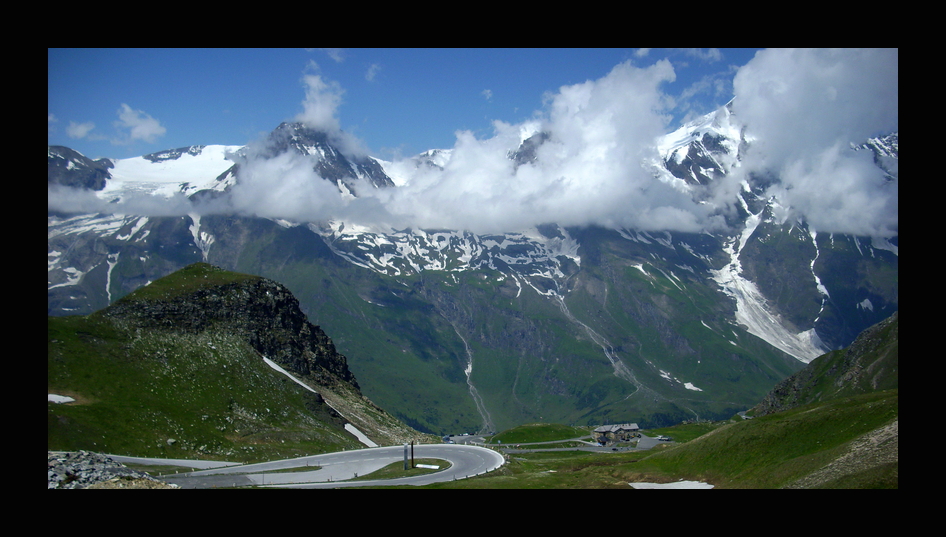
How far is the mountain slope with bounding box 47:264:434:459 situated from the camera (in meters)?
83.3

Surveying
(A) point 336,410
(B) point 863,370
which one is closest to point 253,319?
(A) point 336,410

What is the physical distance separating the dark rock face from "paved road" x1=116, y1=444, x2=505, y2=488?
149ft

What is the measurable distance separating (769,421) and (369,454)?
57122 millimetres

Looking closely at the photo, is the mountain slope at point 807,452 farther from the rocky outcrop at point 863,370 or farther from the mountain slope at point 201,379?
the rocky outcrop at point 863,370

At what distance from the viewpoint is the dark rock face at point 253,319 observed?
11531 cm

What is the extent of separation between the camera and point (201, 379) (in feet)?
342

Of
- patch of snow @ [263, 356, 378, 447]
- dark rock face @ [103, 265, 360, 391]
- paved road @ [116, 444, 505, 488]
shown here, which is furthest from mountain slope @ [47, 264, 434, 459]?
paved road @ [116, 444, 505, 488]

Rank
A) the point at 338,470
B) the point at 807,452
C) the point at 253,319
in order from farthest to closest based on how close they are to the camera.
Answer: the point at 253,319 < the point at 338,470 < the point at 807,452

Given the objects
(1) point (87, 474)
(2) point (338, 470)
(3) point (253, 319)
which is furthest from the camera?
(3) point (253, 319)

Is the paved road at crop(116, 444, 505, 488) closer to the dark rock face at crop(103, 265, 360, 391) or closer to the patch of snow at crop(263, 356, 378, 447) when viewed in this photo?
the patch of snow at crop(263, 356, 378, 447)

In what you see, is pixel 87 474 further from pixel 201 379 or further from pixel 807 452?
pixel 201 379

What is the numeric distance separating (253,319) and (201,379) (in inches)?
1184
